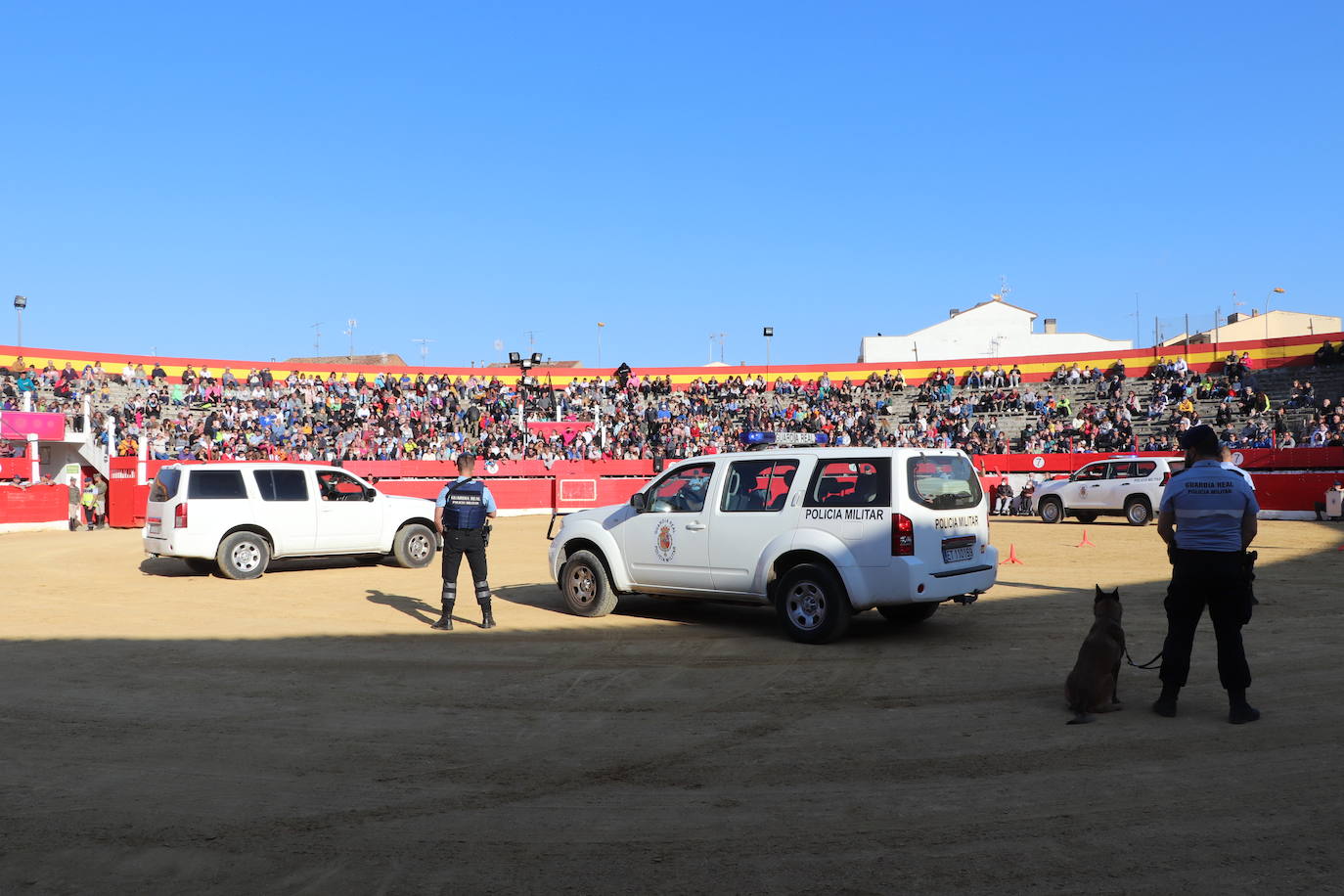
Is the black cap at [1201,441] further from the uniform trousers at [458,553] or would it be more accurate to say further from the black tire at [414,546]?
the black tire at [414,546]

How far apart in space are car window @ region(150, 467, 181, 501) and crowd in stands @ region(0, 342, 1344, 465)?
19.7 metres

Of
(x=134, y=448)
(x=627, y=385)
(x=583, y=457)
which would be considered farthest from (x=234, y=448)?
(x=627, y=385)

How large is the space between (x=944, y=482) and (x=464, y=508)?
15.8 ft

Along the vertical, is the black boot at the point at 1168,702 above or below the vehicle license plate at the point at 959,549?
below

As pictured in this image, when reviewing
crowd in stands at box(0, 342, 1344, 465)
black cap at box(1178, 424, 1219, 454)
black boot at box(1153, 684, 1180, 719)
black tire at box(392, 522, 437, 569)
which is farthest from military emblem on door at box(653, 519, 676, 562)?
crowd in stands at box(0, 342, 1344, 465)

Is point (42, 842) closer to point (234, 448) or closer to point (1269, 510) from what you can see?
point (1269, 510)

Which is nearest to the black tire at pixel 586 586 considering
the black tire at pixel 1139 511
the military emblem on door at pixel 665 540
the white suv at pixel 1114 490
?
the military emblem on door at pixel 665 540

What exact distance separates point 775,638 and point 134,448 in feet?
102

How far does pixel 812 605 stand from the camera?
9773 millimetres

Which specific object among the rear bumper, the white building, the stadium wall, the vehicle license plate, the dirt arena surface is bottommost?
the dirt arena surface

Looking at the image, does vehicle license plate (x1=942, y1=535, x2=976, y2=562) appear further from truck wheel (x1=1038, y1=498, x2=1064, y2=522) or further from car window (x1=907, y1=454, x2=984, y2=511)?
truck wheel (x1=1038, y1=498, x2=1064, y2=522)

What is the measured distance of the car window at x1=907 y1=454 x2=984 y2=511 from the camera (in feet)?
31.6

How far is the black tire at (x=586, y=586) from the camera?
453 inches

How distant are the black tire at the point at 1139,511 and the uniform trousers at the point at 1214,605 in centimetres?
2075
